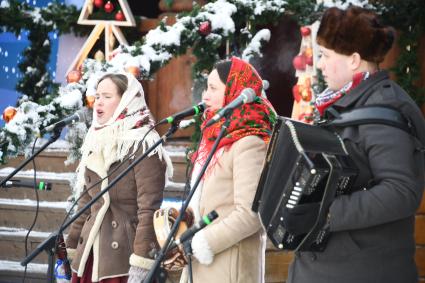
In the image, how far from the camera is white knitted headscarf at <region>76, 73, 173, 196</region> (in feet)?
13.3

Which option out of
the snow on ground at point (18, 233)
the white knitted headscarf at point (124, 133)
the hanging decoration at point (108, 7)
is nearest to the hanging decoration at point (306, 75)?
the hanging decoration at point (108, 7)

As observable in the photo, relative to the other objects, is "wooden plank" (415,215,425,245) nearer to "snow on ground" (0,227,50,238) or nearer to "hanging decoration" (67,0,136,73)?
"snow on ground" (0,227,50,238)

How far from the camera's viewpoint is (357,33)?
2736mm

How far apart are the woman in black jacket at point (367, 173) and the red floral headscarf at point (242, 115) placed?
0.61 m

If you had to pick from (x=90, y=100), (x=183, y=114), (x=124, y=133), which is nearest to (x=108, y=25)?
(x=90, y=100)

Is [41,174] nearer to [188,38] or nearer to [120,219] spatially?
[188,38]

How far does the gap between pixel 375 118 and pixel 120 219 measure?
182 cm

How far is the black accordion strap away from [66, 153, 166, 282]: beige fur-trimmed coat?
4.80 ft

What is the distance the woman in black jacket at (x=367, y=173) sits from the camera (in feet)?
8.29

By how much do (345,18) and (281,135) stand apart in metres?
0.49

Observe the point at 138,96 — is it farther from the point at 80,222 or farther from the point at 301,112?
the point at 301,112

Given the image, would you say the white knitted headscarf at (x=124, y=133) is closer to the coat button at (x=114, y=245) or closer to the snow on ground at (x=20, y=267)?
the coat button at (x=114, y=245)

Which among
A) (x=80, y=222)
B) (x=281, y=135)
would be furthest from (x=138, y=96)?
(x=281, y=135)

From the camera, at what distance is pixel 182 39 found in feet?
20.6
